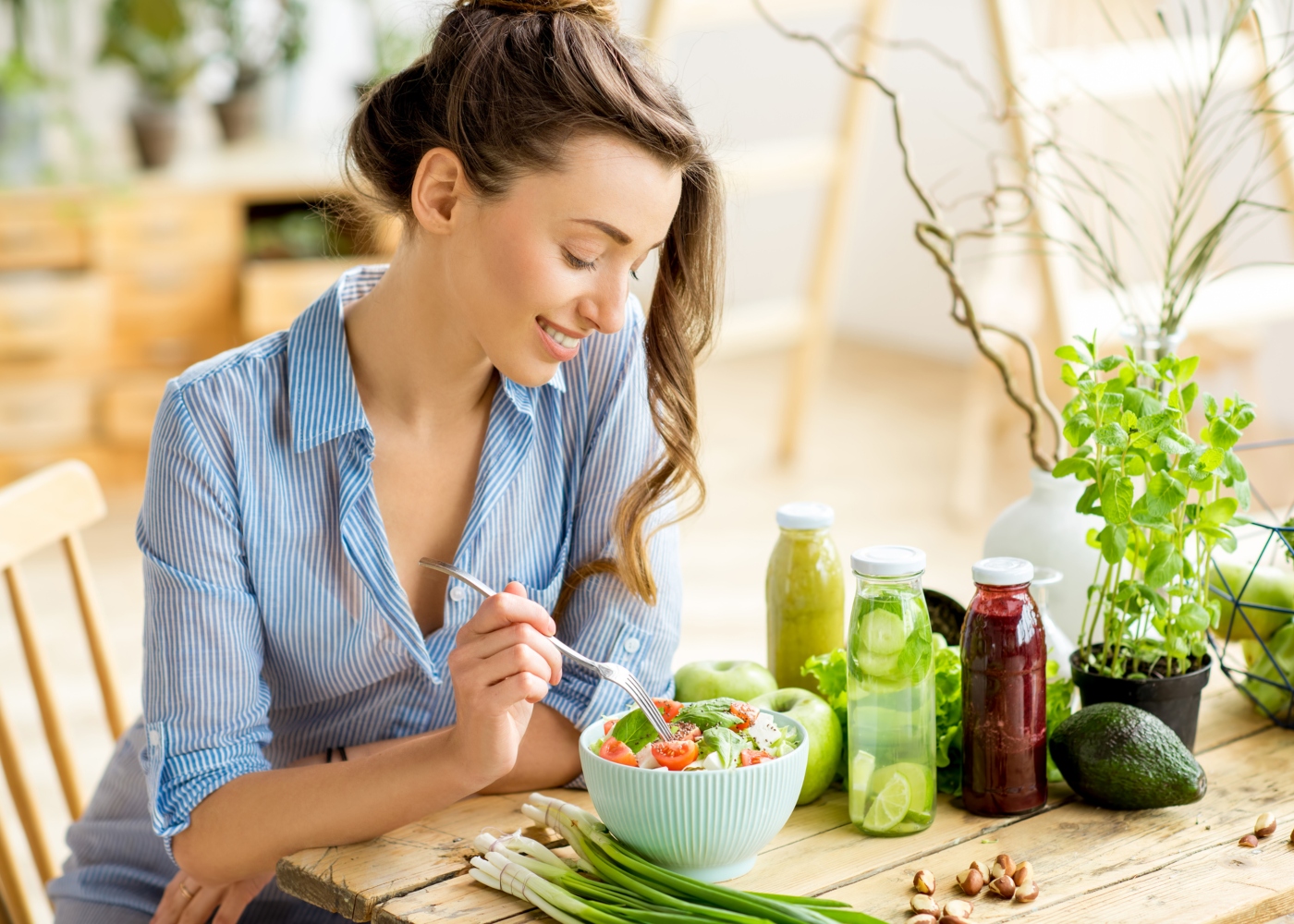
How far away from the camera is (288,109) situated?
15.6ft

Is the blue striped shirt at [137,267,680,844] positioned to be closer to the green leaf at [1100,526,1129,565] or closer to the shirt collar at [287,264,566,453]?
the shirt collar at [287,264,566,453]

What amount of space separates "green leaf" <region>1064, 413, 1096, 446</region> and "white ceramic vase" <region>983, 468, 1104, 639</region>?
0.78 feet

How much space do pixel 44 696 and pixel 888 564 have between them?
3.24 feet

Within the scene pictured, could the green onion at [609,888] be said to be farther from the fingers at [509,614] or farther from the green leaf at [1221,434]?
the green leaf at [1221,434]

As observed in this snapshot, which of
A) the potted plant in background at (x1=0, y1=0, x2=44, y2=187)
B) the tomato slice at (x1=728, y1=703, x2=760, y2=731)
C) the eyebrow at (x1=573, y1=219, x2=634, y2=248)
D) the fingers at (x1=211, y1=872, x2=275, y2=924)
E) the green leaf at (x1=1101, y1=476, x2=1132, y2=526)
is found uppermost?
the potted plant in background at (x1=0, y1=0, x2=44, y2=187)

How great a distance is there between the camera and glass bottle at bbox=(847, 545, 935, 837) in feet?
3.59

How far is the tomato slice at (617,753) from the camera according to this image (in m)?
1.05

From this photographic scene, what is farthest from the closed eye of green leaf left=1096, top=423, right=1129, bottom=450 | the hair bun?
green leaf left=1096, top=423, right=1129, bottom=450

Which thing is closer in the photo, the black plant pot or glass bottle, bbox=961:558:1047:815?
glass bottle, bbox=961:558:1047:815

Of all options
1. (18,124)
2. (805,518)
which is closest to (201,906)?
(805,518)

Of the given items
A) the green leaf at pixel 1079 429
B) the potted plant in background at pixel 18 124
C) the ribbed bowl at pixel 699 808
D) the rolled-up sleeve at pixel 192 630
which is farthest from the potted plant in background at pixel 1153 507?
the potted plant in background at pixel 18 124

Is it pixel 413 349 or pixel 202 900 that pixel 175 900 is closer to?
pixel 202 900

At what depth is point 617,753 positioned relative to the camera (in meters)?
1.06

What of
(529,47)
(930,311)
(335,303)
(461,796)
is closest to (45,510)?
(335,303)
